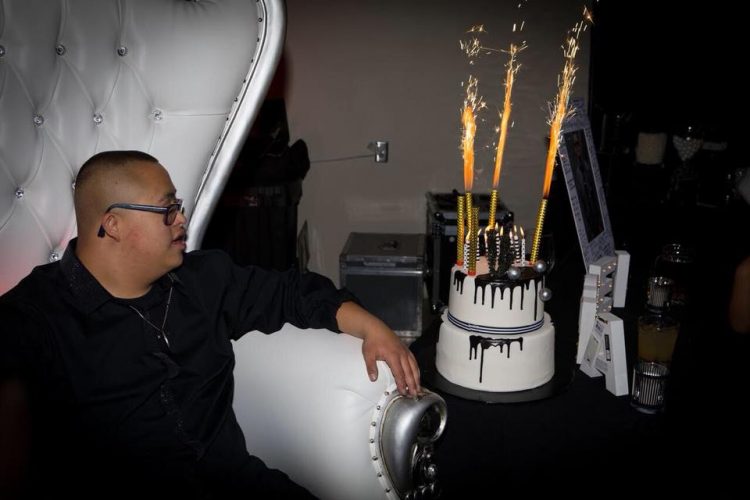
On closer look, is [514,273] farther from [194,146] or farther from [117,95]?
[117,95]

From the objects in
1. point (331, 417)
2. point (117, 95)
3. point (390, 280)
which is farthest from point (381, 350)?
point (390, 280)

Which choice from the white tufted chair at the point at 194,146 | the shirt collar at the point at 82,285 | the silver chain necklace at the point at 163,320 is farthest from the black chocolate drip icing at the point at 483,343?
the shirt collar at the point at 82,285

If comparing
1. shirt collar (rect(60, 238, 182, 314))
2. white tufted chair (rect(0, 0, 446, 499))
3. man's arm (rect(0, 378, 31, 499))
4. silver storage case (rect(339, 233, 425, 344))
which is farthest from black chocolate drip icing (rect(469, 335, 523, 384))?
silver storage case (rect(339, 233, 425, 344))

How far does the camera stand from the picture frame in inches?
89.8

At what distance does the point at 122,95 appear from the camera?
5.71 ft

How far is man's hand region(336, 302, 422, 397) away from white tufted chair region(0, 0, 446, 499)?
0.02 m

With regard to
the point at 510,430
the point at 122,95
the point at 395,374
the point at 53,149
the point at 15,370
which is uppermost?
the point at 122,95

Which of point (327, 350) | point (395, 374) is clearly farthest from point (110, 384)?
point (395, 374)

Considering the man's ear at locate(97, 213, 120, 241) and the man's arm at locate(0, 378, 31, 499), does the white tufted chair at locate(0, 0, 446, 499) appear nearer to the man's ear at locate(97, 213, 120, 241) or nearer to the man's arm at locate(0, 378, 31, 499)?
the man's ear at locate(97, 213, 120, 241)

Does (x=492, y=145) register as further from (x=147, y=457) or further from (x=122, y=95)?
(x=147, y=457)

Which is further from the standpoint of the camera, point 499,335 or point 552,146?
point 552,146

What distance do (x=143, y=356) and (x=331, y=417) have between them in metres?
0.41

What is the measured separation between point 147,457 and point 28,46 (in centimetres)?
94

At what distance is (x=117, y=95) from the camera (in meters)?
1.74
